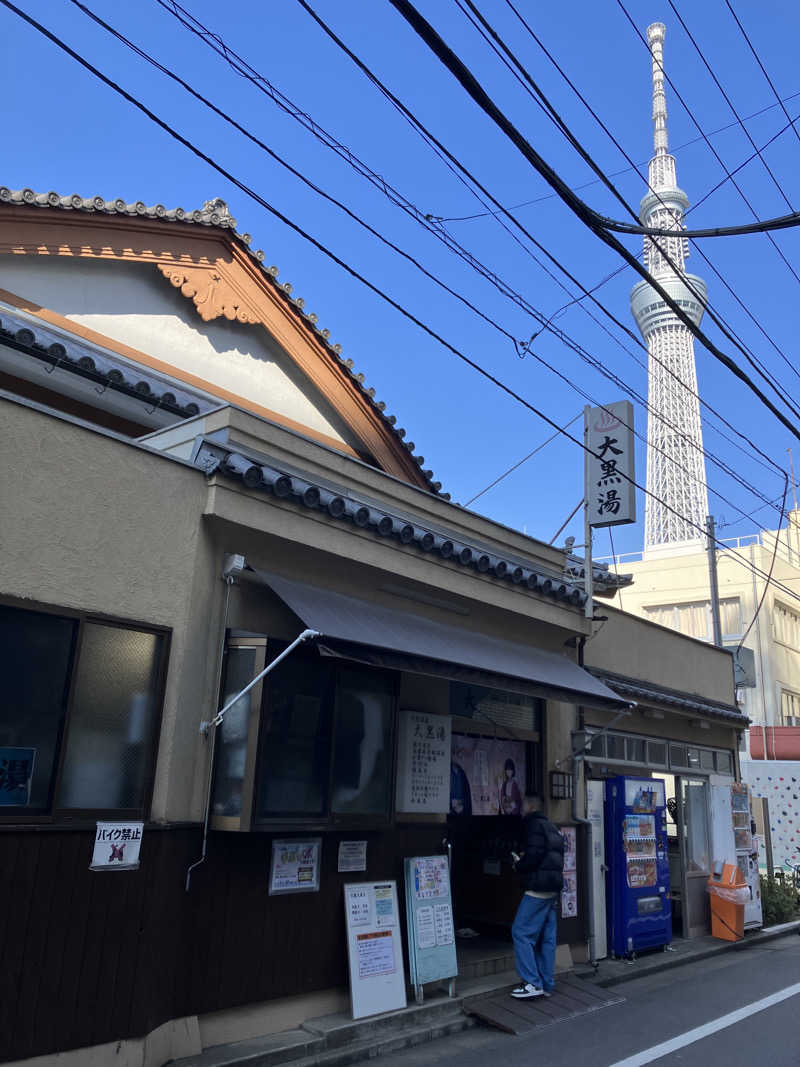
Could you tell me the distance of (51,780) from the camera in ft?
19.3

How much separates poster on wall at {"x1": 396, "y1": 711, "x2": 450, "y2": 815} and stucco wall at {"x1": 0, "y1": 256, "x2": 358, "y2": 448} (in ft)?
17.9

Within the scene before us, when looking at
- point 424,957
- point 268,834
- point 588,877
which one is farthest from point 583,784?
point 268,834

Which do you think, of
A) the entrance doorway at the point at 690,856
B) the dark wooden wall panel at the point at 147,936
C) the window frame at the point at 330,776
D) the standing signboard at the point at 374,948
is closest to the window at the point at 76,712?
the dark wooden wall panel at the point at 147,936

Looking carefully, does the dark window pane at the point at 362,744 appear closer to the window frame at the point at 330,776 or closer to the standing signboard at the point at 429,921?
the window frame at the point at 330,776

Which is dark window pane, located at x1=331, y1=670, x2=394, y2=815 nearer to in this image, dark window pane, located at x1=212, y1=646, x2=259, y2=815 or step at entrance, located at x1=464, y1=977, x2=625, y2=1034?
dark window pane, located at x1=212, y1=646, x2=259, y2=815

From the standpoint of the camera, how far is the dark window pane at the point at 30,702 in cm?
574

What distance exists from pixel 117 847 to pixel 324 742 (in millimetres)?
2132

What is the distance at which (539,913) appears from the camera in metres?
9.30

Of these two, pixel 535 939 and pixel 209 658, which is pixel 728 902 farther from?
pixel 209 658

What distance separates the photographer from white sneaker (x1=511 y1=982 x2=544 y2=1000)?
29.5 ft

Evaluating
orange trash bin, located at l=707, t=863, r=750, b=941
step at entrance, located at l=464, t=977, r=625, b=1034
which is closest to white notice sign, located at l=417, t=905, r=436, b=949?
step at entrance, located at l=464, t=977, r=625, b=1034

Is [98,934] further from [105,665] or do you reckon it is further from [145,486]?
[145,486]

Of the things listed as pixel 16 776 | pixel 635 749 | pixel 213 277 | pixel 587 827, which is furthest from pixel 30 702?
pixel 635 749

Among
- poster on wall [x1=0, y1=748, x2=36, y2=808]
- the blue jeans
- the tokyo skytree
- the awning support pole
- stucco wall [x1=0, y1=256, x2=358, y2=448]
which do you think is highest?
the tokyo skytree
